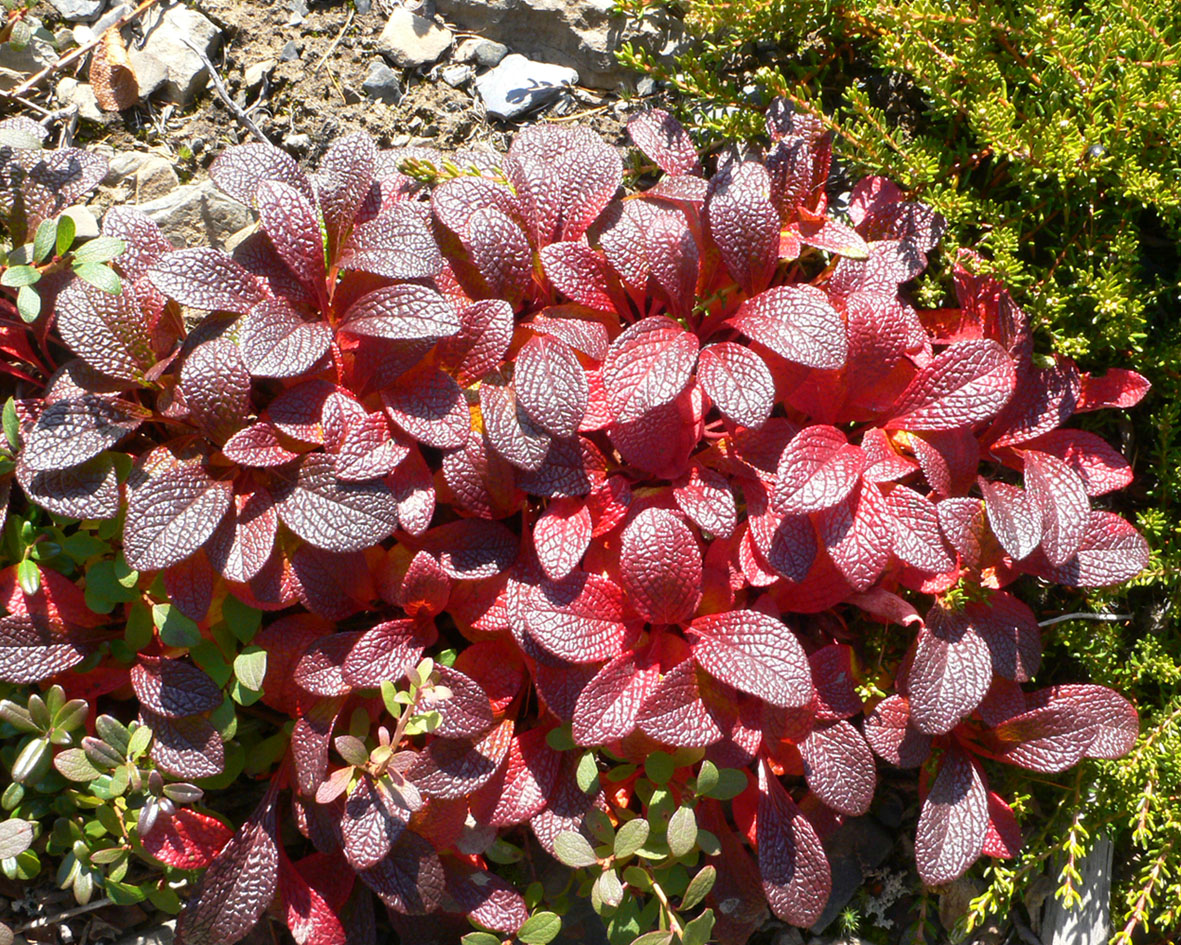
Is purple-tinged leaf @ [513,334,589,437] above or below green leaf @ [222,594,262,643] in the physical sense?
above

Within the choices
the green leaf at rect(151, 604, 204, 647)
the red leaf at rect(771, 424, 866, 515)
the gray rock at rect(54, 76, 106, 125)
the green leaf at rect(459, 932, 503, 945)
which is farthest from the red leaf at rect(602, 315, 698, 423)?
the gray rock at rect(54, 76, 106, 125)

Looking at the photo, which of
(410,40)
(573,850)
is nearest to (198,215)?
(410,40)

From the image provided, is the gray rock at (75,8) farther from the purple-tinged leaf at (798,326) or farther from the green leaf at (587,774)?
the green leaf at (587,774)

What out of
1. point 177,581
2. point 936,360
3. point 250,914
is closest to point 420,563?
point 177,581

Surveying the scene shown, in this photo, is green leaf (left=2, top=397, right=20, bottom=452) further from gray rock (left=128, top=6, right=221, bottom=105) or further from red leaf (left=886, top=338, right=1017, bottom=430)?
red leaf (left=886, top=338, right=1017, bottom=430)

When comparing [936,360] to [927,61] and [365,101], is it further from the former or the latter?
[365,101]

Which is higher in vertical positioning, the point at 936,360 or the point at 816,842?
the point at 936,360
